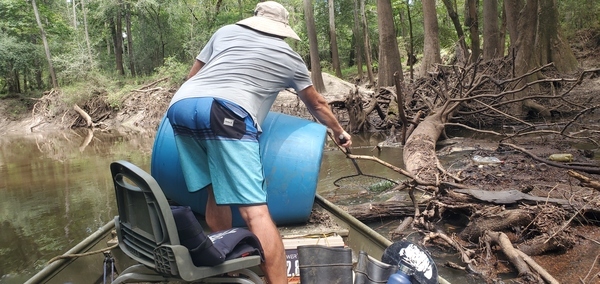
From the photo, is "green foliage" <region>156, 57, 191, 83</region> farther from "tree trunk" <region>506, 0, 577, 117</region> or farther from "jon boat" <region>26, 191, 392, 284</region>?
"jon boat" <region>26, 191, 392, 284</region>

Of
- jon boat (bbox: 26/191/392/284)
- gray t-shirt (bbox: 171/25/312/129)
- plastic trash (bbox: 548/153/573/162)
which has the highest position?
gray t-shirt (bbox: 171/25/312/129)

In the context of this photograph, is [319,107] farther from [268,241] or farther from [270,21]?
[268,241]

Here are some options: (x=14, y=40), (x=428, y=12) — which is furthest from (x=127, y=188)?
(x=14, y=40)

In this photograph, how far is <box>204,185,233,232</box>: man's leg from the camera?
8.38ft

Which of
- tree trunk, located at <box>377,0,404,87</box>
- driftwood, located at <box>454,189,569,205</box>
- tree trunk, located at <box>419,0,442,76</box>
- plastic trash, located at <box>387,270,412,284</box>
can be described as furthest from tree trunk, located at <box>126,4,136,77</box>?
plastic trash, located at <box>387,270,412,284</box>

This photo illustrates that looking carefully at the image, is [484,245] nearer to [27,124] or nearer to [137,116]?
[137,116]

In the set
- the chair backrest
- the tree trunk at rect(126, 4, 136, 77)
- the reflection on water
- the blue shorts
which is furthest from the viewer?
the tree trunk at rect(126, 4, 136, 77)

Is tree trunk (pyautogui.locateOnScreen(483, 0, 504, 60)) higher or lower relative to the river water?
higher

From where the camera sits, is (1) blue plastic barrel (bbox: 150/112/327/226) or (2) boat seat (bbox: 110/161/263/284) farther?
(1) blue plastic barrel (bbox: 150/112/327/226)

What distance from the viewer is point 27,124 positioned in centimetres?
2566

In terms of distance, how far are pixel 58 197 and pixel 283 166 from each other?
16.0 ft

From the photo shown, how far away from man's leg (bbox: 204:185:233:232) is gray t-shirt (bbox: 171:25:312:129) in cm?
54

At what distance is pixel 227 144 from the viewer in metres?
2.09

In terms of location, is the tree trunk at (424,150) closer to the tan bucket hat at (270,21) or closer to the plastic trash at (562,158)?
the plastic trash at (562,158)
